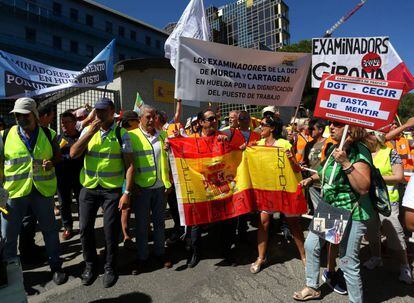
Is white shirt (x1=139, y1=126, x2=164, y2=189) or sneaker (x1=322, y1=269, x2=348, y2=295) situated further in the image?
white shirt (x1=139, y1=126, x2=164, y2=189)

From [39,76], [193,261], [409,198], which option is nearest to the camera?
[409,198]

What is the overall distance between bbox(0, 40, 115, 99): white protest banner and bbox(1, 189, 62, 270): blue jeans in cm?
277

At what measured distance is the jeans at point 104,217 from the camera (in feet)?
12.0

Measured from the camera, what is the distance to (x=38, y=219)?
3.64 metres

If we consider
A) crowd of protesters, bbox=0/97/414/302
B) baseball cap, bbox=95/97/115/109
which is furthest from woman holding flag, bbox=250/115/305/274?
baseball cap, bbox=95/97/115/109

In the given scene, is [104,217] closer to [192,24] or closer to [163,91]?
[192,24]

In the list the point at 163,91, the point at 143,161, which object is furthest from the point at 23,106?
the point at 163,91

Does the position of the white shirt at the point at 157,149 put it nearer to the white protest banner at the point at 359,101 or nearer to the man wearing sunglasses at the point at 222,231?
the man wearing sunglasses at the point at 222,231

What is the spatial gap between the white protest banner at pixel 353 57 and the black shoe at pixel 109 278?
12.6 ft

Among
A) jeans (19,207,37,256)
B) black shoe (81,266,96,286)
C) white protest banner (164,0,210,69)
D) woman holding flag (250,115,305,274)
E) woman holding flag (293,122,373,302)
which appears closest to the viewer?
woman holding flag (293,122,373,302)

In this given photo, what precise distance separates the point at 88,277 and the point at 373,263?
3.60 metres

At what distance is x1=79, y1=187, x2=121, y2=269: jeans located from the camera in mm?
3654

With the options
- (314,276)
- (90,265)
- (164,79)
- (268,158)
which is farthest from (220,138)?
(164,79)

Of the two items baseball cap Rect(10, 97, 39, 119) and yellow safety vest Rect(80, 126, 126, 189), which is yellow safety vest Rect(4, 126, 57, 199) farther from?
yellow safety vest Rect(80, 126, 126, 189)
